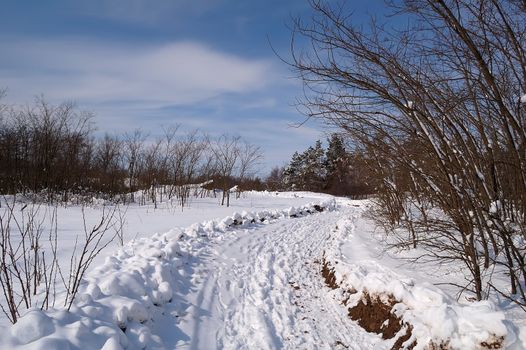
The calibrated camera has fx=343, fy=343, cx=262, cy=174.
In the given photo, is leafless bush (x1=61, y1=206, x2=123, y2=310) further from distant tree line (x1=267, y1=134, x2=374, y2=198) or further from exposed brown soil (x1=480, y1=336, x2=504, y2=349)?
distant tree line (x1=267, y1=134, x2=374, y2=198)

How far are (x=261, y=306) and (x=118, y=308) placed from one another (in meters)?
2.12

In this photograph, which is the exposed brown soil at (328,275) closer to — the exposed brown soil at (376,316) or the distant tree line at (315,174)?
the exposed brown soil at (376,316)

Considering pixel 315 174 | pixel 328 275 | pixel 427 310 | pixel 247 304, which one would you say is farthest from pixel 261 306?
pixel 315 174

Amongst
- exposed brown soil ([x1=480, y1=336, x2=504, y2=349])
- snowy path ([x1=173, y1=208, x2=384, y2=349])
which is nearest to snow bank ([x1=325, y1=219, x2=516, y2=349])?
exposed brown soil ([x1=480, y1=336, x2=504, y2=349])

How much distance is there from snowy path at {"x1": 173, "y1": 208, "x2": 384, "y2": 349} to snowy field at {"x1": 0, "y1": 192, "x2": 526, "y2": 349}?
16mm

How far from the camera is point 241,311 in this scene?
4.81 meters

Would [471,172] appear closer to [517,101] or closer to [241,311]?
[517,101]

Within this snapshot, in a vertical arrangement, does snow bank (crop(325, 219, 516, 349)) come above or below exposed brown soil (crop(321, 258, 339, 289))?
above

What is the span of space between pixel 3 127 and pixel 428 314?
94.6ft

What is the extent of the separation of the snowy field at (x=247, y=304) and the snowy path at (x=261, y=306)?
0.05 feet

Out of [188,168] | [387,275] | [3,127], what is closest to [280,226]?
[387,275]

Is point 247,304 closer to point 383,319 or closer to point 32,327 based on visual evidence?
point 383,319

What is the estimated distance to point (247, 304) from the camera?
5074 mm

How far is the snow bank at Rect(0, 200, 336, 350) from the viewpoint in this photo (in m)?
2.73
